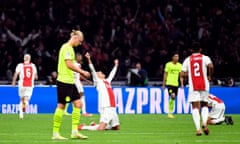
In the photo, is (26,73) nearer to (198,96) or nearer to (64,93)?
(198,96)

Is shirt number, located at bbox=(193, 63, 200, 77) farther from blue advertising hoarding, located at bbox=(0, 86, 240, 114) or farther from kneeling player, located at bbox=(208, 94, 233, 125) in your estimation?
blue advertising hoarding, located at bbox=(0, 86, 240, 114)

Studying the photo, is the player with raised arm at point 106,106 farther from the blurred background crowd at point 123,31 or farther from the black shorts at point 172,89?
the blurred background crowd at point 123,31

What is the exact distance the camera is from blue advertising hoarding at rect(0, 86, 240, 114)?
1314 inches

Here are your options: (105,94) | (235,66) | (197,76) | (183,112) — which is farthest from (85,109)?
(197,76)

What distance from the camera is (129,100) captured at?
33906mm

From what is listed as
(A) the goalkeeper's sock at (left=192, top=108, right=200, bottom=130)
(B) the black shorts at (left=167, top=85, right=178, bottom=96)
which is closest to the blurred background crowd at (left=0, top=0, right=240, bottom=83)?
(B) the black shorts at (left=167, top=85, right=178, bottom=96)

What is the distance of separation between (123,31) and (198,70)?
16.5m

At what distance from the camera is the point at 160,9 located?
38.1 metres

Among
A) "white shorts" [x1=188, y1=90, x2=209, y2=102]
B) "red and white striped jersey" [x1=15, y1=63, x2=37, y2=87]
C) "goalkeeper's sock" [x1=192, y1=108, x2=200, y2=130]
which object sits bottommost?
"goalkeeper's sock" [x1=192, y1=108, x2=200, y2=130]

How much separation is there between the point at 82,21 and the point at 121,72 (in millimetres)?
3011

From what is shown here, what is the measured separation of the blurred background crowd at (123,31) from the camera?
3525cm

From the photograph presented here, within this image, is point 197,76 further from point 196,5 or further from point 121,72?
point 196,5

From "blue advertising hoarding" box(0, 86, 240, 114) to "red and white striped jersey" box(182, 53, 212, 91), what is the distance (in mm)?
13548

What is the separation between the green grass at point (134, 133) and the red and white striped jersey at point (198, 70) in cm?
128
